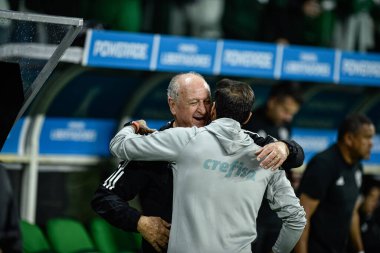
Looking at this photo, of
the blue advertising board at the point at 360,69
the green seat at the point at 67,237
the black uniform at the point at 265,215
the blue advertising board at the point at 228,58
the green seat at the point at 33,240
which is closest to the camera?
the black uniform at the point at 265,215

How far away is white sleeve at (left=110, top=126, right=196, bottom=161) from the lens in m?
4.07

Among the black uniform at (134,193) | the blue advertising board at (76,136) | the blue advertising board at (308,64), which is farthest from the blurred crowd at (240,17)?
the black uniform at (134,193)

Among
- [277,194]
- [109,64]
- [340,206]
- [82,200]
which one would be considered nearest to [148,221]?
[277,194]

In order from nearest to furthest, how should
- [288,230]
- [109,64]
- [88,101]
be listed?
1. [288,230]
2. [109,64]
3. [88,101]

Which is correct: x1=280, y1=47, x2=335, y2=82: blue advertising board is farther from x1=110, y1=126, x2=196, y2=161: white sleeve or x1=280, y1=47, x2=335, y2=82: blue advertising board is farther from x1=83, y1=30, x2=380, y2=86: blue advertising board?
x1=110, y1=126, x2=196, y2=161: white sleeve

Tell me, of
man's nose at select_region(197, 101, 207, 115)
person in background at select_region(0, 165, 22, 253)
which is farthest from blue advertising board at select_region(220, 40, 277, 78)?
person in background at select_region(0, 165, 22, 253)

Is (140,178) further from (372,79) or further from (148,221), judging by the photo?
(372,79)

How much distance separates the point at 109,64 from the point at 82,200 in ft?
4.55

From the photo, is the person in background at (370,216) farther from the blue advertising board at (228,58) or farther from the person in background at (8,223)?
the person in background at (8,223)

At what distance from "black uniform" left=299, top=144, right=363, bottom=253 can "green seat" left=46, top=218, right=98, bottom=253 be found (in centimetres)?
176

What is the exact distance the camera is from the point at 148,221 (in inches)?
164

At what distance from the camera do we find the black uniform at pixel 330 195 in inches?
220

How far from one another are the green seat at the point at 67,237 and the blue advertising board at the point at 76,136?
38.8 inches

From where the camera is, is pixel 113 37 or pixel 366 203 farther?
pixel 366 203
